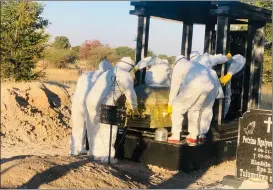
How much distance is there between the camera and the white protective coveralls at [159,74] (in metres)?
9.41

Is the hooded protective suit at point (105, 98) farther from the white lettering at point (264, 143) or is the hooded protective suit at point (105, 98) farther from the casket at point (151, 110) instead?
the white lettering at point (264, 143)

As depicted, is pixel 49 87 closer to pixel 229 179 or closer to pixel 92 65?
pixel 229 179

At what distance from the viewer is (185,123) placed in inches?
354

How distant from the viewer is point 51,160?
21.6ft

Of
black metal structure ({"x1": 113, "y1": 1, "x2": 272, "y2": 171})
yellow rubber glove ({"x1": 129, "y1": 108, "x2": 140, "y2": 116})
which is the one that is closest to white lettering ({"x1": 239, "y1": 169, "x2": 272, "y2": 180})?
black metal structure ({"x1": 113, "y1": 1, "x2": 272, "y2": 171})

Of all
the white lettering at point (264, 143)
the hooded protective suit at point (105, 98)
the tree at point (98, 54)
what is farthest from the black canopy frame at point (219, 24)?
the tree at point (98, 54)

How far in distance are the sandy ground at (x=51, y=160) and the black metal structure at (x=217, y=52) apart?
8.8 inches

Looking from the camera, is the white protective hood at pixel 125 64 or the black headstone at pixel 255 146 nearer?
the black headstone at pixel 255 146

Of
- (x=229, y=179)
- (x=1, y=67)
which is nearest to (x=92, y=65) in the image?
(x=1, y=67)

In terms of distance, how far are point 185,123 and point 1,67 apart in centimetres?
1063

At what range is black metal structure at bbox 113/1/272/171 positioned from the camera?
8.28 m

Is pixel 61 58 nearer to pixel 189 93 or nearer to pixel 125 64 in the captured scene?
pixel 125 64

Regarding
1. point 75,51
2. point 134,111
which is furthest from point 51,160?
point 75,51

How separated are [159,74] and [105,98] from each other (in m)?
1.68
